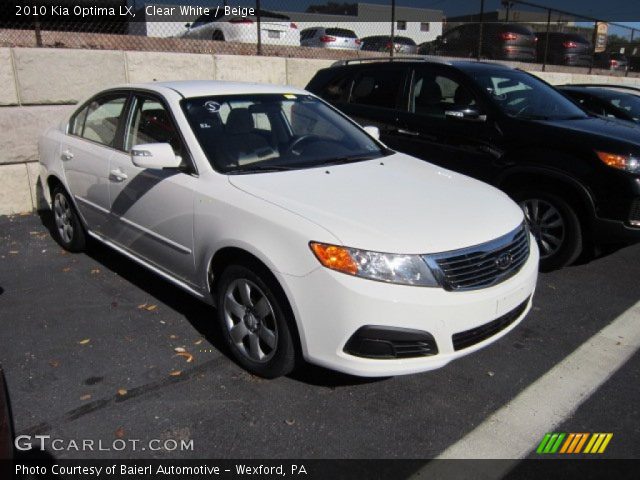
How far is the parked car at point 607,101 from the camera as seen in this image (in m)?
7.94

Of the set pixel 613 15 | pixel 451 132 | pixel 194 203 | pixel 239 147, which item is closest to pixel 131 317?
pixel 194 203

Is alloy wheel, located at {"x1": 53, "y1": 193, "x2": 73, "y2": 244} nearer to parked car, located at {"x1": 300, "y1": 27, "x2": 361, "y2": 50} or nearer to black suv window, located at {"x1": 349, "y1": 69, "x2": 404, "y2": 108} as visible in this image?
black suv window, located at {"x1": 349, "y1": 69, "x2": 404, "y2": 108}

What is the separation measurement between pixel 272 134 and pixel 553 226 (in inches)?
104

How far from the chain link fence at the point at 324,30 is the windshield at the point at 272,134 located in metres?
4.10

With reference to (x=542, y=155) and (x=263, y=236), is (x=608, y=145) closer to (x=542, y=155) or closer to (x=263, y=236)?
(x=542, y=155)

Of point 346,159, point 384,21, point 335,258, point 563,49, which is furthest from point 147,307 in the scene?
point 384,21

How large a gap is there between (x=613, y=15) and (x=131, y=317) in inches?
1294

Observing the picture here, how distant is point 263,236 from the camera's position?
2885mm

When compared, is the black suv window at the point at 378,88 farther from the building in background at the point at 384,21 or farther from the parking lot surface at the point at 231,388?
the building in background at the point at 384,21

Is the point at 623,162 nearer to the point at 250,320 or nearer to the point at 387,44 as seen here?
the point at 250,320

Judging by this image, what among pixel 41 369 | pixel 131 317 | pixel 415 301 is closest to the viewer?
pixel 415 301

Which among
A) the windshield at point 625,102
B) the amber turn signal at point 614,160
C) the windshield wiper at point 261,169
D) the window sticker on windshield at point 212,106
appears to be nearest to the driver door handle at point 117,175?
the window sticker on windshield at point 212,106

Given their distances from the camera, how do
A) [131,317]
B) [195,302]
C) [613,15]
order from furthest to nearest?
[613,15] < [195,302] < [131,317]

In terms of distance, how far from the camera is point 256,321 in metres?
3.12
